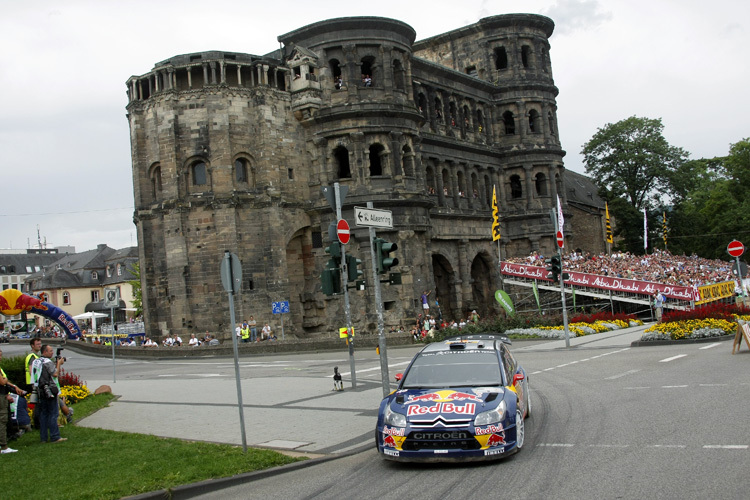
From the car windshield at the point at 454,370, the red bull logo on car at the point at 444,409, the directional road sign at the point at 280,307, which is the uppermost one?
the directional road sign at the point at 280,307

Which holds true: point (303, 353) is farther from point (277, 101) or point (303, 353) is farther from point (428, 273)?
point (277, 101)

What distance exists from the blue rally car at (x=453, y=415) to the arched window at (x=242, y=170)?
98.7 feet

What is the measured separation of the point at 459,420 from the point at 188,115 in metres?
32.5

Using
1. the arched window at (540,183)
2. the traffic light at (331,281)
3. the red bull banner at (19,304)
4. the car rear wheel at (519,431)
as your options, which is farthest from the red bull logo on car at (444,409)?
the arched window at (540,183)

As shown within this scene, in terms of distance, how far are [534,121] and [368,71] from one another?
17.5 meters

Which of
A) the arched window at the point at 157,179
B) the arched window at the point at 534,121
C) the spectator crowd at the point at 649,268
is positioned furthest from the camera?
the arched window at the point at 534,121

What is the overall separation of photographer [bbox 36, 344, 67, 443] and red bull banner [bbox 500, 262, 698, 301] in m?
32.5

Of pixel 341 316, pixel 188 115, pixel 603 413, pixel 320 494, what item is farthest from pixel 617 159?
pixel 320 494

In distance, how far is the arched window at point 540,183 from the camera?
53841 mm

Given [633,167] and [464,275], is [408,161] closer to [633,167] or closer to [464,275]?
[464,275]

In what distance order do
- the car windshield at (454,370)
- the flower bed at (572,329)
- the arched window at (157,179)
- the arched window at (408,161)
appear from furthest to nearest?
the arched window at (408,161)
the arched window at (157,179)
the flower bed at (572,329)
the car windshield at (454,370)

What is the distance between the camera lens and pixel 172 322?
38.4 m

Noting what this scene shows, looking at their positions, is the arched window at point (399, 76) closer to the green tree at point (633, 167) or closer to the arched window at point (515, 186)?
the arched window at point (515, 186)

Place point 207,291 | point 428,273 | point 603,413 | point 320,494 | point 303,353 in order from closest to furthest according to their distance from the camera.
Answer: point 320,494
point 603,413
point 303,353
point 207,291
point 428,273
